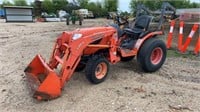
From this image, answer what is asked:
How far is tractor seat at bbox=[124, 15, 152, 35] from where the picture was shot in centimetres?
573

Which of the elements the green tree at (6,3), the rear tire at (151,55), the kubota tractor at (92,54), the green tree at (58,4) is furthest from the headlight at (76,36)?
the green tree at (6,3)

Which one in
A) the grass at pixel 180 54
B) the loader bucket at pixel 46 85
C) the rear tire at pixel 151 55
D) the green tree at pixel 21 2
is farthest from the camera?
the green tree at pixel 21 2

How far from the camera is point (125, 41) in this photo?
574 cm

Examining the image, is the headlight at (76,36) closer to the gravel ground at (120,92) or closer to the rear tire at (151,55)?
the gravel ground at (120,92)

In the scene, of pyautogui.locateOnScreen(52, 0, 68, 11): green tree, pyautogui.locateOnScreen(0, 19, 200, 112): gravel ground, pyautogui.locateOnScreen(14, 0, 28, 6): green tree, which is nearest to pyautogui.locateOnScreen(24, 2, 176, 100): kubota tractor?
pyautogui.locateOnScreen(0, 19, 200, 112): gravel ground

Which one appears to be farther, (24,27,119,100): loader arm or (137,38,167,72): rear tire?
(137,38,167,72): rear tire

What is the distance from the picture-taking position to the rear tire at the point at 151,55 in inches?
213

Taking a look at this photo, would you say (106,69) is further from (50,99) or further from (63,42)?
(50,99)

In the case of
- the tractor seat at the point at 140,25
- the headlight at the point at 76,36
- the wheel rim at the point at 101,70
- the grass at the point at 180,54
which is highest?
the tractor seat at the point at 140,25

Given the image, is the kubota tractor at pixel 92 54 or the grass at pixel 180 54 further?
the grass at pixel 180 54

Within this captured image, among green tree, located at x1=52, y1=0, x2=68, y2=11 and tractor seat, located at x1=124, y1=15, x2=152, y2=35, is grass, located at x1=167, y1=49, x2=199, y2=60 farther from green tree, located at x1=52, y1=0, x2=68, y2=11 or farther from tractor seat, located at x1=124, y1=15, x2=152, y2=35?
green tree, located at x1=52, y1=0, x2=68, y2=11

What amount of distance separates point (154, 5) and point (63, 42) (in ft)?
63.0

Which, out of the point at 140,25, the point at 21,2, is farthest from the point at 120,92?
the point at 21,2

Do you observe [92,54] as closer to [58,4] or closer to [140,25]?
[140,25]
